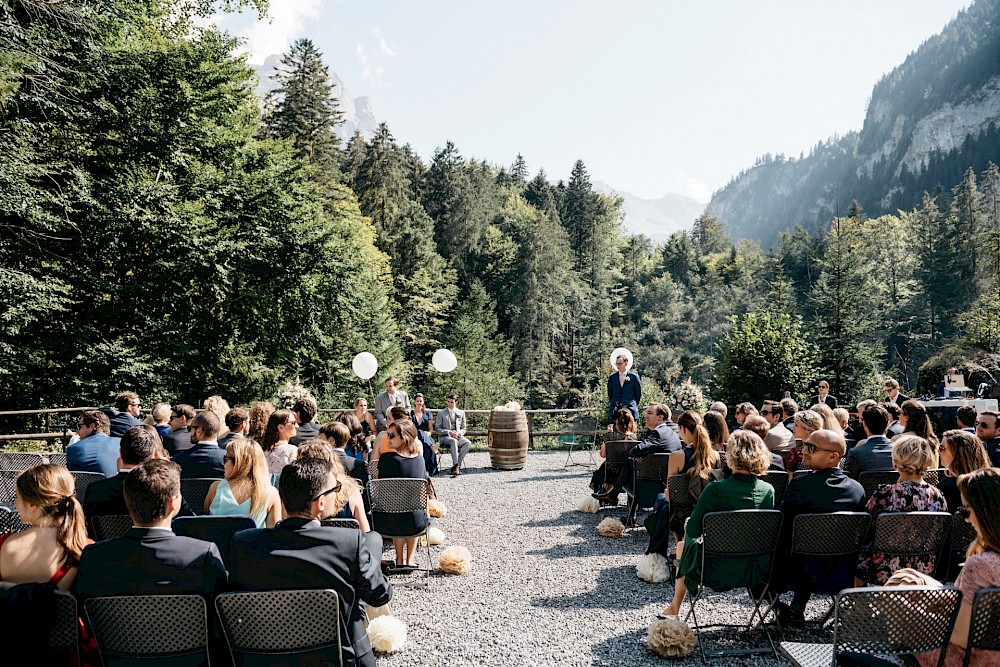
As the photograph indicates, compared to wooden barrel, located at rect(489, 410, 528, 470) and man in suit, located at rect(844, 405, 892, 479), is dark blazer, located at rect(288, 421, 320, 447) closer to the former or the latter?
man in suit, located at rect(844, 405, 892, 479)

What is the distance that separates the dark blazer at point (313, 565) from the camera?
109 inches

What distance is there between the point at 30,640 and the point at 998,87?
591 feet

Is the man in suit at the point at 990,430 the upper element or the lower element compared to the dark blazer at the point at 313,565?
upper

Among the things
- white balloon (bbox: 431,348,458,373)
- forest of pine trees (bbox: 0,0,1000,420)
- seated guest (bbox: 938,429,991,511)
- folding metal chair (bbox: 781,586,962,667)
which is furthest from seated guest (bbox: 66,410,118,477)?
forest of pine trees (bbox: 0,0,1000,420)

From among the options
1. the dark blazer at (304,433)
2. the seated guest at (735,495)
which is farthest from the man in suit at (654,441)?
the dark blazer at (304,433)

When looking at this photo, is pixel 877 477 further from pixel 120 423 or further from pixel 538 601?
pixel 120 423

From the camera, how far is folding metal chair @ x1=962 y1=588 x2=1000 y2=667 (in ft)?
8.12

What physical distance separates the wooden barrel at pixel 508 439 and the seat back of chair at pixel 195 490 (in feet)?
23.7

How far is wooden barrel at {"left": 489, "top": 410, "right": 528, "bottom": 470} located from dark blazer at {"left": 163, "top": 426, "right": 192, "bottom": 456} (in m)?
6.35

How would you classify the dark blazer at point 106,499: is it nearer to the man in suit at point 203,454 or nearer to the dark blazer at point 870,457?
the man in suit at point 203,454

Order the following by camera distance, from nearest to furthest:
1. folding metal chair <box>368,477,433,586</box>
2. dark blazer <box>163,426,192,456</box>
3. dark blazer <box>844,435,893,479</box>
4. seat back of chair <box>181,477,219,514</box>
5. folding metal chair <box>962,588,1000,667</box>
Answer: folding metal chair <box>962,588,1000,667</box>, seat back of chair <box>181,477,219,514</box>, folding metal chair <box>368,477,433,586</box>, dark blazer <box>844,435,893,479</box>, dark blazer <box>163,426,192,456</box>

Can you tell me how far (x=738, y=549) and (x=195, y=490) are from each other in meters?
4.01

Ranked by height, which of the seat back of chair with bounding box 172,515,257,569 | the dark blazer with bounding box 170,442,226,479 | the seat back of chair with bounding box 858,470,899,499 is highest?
the dark blazer with bounding box 170,442,226,479

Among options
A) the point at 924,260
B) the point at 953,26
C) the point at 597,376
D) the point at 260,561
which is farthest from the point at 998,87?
the point at 260,561
